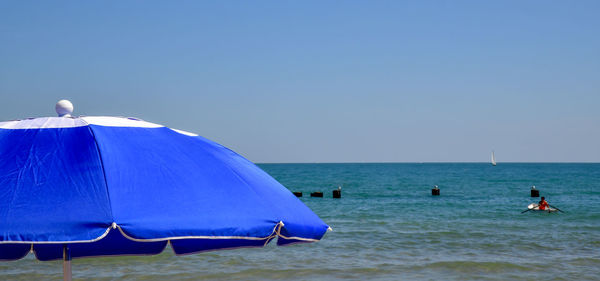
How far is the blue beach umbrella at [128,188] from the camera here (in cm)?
358

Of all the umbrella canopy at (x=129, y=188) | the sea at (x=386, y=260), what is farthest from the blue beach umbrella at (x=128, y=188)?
the sea at (x=386, y=260)

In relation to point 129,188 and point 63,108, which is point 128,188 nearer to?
point 129,188

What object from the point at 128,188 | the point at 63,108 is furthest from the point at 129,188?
the point at 63,108

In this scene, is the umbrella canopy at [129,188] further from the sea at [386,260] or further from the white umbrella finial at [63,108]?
the sea at [386,260]

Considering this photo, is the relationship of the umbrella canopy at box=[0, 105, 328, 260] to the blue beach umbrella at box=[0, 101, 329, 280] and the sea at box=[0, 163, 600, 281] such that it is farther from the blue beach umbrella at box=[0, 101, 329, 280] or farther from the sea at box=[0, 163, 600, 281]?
the sea at box=[0, 163, 600, 281]

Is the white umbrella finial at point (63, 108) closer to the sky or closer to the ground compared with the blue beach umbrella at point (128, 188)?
closer to the sky

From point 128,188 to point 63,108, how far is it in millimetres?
1136

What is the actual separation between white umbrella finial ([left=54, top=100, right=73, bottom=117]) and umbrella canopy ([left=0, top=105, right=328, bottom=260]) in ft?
0.35

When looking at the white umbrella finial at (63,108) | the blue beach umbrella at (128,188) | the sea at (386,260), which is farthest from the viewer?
the sea at (386,260)

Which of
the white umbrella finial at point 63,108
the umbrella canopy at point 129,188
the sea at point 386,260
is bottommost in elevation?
the sea at point 386,260

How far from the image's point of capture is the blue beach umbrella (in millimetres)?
3584

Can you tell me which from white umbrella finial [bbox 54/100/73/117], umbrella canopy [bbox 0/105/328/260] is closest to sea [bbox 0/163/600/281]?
umbrella canopy [bbox 0/105/328/260]

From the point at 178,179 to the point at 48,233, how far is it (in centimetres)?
Answer: 90

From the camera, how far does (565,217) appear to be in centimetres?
3098
